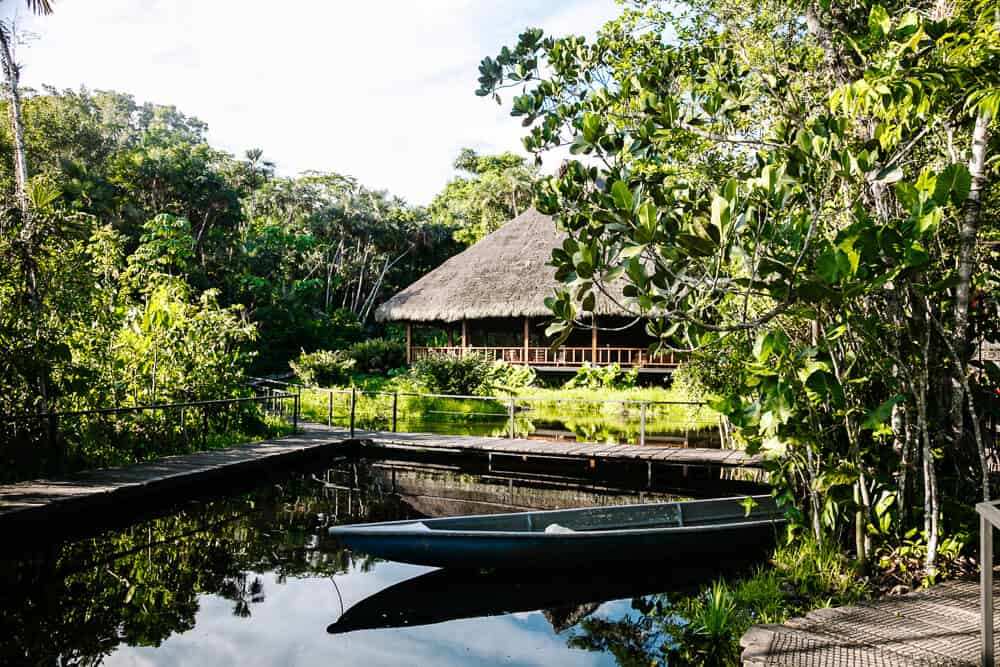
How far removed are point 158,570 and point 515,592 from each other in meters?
2.71

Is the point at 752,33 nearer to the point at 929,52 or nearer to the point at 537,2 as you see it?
the point at 537,2

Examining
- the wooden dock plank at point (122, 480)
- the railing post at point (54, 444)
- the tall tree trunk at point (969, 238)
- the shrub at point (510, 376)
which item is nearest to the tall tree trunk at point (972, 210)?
the tall tree trunk at point (969, 238)

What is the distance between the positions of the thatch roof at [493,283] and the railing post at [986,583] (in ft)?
49.5

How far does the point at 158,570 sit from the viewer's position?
5.14m

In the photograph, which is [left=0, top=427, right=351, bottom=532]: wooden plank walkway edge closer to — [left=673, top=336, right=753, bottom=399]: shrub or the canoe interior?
the canoe interior

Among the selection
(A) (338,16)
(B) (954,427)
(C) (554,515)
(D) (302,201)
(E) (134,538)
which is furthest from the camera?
(D) (302,201)

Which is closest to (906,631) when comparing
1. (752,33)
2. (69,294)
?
(752,33)

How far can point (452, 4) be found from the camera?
20.1 feet

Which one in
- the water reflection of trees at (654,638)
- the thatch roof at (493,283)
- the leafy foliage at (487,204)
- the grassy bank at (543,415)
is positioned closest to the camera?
the water reflection of trees at (654,638)

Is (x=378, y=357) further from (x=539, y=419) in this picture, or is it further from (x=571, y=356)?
(x=539, y=419)

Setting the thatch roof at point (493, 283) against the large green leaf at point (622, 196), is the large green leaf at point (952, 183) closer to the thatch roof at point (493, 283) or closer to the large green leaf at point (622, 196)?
the large green leaf at point (622, 196)

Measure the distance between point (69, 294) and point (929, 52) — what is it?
25.3 feet

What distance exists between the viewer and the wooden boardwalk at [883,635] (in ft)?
9.11

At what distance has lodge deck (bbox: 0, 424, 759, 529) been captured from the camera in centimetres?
554
